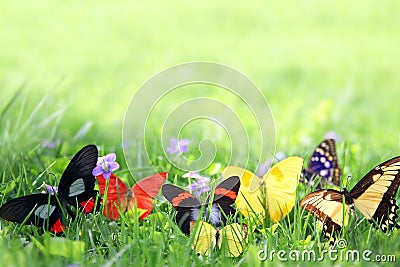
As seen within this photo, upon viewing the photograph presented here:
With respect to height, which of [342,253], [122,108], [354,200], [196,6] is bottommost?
[342,253]

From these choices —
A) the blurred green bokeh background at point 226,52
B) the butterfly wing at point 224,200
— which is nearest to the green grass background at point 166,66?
the blurred green bokeh background at point 226,52

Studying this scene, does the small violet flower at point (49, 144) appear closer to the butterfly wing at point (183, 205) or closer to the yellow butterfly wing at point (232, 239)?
the butterfly wing at point (183, 205)

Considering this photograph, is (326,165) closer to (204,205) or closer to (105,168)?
(204,205)

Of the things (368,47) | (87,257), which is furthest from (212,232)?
(368,47)

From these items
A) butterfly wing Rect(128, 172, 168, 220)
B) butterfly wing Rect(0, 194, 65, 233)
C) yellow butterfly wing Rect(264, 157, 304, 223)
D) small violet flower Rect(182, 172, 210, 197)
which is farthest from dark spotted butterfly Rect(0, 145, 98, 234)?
yellow butterfly wing Rect(264, 157, 304, 223)

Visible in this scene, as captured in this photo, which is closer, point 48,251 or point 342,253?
point 48,251

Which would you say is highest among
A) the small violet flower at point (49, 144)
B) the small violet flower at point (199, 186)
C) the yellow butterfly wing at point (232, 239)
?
the small violet flower at point (49, 144)

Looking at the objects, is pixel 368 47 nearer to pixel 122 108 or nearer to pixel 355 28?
pixel 355 28

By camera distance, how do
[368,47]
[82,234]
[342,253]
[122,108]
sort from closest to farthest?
[342,253] < [82,234] < [122,108] < [368,47]
